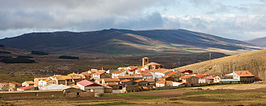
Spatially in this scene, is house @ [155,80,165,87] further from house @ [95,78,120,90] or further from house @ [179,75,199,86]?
house @ [95,78,120,90]

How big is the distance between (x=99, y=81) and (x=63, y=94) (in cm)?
2986

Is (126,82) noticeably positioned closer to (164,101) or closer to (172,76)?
(172,76)

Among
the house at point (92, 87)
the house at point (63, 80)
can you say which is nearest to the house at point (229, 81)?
the house at point (92, 87)

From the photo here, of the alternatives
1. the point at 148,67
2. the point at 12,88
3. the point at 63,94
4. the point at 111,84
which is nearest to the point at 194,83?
the point at 111,84

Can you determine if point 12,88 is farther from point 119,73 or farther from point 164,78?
point 164,78

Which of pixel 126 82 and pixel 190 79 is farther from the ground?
pixel 190 79

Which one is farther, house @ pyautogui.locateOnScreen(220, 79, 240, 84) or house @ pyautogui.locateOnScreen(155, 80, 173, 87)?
house @ pyautogui.locateOnScreen(220, 79, 240, 84)

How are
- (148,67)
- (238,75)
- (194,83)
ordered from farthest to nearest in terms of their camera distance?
(148,67) → (238,75) → (194,83)

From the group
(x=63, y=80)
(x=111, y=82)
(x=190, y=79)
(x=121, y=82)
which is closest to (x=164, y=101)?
(x=111, y=82)

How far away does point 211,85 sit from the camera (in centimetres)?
10656

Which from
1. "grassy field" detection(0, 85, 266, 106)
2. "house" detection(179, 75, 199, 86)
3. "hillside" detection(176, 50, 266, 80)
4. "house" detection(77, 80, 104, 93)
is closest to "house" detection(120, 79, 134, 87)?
"house" detection(77, 80, 104, 93)

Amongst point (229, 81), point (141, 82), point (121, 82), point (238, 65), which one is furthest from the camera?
point (238, 65)

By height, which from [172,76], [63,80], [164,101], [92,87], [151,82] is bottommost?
[164,101]

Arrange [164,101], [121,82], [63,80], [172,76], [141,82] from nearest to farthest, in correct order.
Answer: [164,101]
[121,82]
[63,80]
[141,82]
[172,76]
